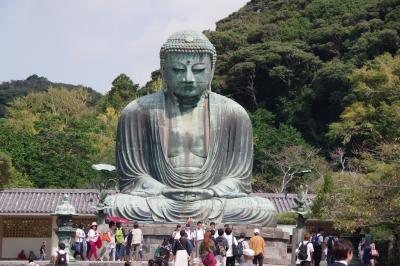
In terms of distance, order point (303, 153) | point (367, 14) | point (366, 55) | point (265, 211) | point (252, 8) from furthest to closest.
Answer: point (252, 8), point (367, 14), point (366, 55), point (303, 153), point (265, 211)

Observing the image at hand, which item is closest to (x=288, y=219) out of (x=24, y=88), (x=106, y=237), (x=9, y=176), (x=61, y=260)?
(x=9, y=176)

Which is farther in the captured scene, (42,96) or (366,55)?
(42,96)

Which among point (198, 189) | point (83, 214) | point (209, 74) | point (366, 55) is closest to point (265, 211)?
point (198, 189)

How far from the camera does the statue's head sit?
21.7m

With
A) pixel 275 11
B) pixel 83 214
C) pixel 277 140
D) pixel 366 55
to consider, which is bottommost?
pixel 83 214

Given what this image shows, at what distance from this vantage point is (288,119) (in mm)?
51562

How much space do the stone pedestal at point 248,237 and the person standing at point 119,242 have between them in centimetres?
44

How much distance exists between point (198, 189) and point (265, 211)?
1.41 meters

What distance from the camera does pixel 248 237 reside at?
A: 64.1 feet

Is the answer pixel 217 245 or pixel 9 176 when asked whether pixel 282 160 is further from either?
pixel 217 245

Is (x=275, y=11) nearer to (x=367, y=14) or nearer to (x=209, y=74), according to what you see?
(x=367, y=14)

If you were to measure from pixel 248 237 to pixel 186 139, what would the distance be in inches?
130

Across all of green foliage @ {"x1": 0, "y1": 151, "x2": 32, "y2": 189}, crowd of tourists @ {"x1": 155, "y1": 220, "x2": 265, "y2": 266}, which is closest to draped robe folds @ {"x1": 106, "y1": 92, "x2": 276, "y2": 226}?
crowd of tourists @ {"x1": 155, "y1": 220, "x2": 265, "y2": 266}

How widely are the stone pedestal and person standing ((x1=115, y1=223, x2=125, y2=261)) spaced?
1.44 feet
